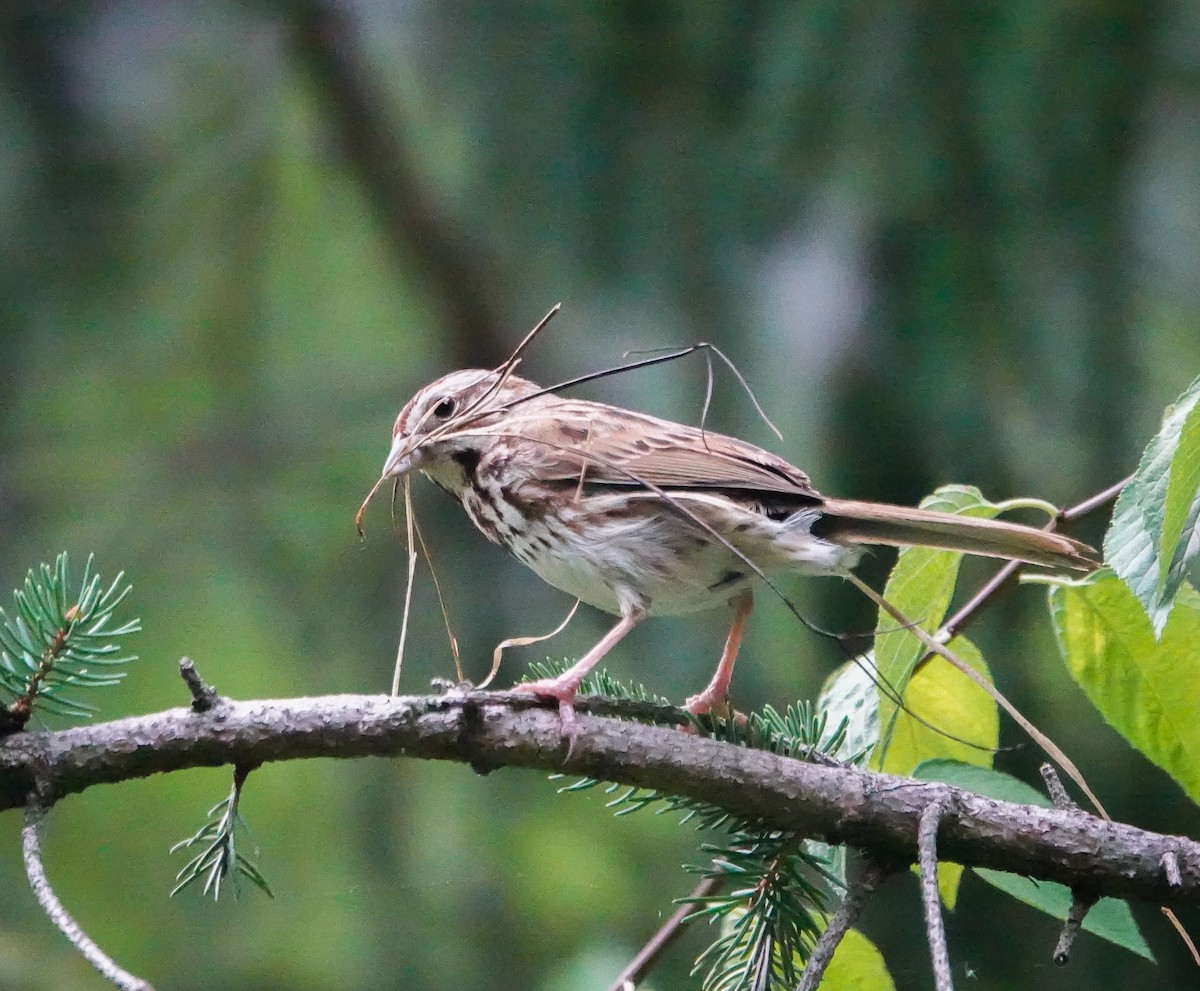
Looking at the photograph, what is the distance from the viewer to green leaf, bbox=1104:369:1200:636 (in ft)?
1.94

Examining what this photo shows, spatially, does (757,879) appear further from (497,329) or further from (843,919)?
(497,329)

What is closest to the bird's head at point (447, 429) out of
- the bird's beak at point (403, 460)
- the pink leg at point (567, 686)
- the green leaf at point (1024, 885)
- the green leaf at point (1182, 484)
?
the bird's beak at point (403, 460)

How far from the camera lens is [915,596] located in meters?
0.87

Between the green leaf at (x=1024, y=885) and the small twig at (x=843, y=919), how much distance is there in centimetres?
7

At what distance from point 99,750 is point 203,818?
Result: 45.7 inches

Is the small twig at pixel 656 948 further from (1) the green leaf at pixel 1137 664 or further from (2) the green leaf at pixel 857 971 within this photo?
(1) the green leaf at pixel 1137 664

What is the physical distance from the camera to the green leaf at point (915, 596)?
805mm

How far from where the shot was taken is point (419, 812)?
1.88m

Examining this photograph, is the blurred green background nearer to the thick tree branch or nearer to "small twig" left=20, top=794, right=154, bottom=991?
the thick tree branch

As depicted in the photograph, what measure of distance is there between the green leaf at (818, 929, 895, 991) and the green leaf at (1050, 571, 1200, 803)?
24 cm

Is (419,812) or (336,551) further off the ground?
(336,551)

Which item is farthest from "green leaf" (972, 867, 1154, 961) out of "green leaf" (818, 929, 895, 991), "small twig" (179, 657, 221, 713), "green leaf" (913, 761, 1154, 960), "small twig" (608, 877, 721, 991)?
"small twig" (179, 657, 221, 713)

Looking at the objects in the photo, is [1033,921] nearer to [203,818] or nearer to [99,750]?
[203,818]

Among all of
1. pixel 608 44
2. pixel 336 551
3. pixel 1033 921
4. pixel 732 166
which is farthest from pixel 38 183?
pixel 1033 921
